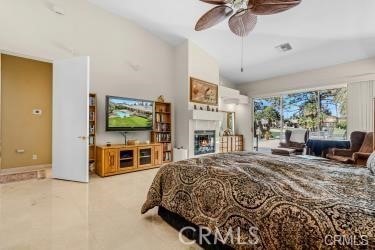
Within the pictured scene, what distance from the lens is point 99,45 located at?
14.2ft

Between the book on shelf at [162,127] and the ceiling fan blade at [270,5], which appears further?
the book on shelf at [162,127]

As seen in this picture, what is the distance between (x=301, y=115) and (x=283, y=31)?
337 centimetres

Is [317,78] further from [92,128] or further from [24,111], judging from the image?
[24,111]

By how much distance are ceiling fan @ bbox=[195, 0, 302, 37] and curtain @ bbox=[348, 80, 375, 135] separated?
4.02 metres

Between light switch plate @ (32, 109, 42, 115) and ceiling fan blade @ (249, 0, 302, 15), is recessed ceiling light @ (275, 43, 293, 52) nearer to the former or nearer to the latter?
ceiling fan blade @ (249, 0, 302, 15)

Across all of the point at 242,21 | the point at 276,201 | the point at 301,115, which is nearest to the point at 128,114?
the point at 242,21

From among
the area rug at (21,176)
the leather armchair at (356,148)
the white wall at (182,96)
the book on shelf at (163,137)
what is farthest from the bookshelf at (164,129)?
the leather armchair at (356,148)

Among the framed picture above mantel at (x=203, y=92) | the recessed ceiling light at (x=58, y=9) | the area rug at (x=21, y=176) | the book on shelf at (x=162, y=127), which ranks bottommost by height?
the area rug at (x=21, y=176)

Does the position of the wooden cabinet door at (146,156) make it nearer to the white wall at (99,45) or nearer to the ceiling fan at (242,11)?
the white wall at (99,45)

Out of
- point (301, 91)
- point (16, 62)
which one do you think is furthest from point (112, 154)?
point (301, 91)

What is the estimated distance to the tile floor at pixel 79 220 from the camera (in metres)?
1.69

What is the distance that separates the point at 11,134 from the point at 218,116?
5.13 meters

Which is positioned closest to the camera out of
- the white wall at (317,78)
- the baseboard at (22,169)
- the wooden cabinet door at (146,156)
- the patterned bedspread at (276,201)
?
the patterned bedspread at (276,201)

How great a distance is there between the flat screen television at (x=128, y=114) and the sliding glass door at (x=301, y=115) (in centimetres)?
448
